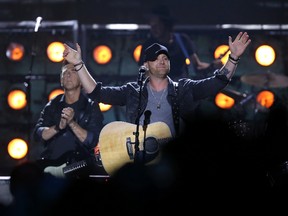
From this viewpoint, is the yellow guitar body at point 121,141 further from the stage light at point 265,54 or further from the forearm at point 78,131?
the stage light at point 265,54

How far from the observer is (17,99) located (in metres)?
9.75

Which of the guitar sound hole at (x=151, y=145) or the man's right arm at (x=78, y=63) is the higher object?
the man's right arm at (x=78, y=63)

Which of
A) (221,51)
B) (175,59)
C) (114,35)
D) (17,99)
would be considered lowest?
(17,99)

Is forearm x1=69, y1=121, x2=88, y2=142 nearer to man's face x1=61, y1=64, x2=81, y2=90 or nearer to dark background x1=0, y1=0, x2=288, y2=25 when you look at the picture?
man's face x1=61, y1=64, x2=81, y2=90

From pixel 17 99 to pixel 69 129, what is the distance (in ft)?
7.06

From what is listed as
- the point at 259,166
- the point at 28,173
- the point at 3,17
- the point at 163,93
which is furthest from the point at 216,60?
the point at 28,173

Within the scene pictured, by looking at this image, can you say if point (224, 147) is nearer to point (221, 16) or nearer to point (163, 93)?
point (163, 93)

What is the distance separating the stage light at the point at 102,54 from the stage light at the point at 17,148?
1539mm

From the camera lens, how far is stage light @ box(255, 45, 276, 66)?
9.68 meters

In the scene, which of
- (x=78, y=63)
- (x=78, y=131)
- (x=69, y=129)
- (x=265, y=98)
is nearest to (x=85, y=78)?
(x=78, y=63)

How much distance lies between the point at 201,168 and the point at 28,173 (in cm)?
132

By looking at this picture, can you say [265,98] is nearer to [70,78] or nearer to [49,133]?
[70,78]

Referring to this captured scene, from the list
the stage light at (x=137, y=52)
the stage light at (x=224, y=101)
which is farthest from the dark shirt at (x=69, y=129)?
the stage light at (x=224, y=101)

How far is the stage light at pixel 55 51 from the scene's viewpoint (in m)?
9.73
